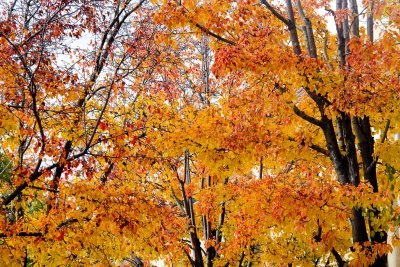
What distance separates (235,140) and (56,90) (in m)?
3.31

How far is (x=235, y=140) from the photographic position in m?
8.04

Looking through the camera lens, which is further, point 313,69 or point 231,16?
point 231,16

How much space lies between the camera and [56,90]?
27.1ft

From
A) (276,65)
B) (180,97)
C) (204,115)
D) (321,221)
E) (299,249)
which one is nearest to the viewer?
(276,65)

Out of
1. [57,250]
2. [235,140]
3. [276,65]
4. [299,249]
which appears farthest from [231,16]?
[299,249]

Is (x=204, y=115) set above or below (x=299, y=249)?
above

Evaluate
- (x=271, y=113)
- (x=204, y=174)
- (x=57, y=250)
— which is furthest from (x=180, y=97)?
(x=57, y=250)

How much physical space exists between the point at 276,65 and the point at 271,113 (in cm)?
158

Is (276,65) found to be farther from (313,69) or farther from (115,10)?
(115,10)

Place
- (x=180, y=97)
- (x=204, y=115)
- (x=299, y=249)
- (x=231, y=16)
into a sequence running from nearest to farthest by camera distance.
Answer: (x=231, y=16) → (x=204, y=115) → (x=299, y=249) → (x=180, y=97)

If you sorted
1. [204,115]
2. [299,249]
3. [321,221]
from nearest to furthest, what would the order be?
[321,221]
[204,115]
[299,249]

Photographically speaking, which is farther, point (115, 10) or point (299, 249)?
point (299, 249)

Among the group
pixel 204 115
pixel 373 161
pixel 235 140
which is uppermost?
pixel 204 115

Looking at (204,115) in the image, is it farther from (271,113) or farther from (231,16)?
(231,16)
